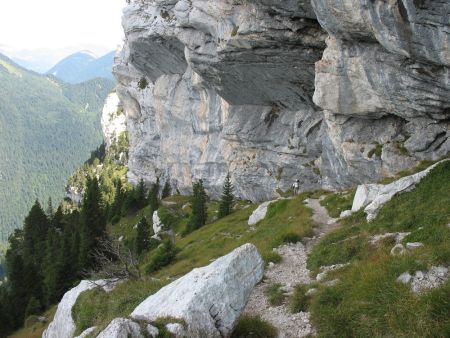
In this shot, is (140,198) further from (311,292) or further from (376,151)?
(311,292)

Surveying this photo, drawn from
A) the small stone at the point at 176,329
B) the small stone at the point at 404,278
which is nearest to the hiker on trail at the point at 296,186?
the small stone at the point at 404,278

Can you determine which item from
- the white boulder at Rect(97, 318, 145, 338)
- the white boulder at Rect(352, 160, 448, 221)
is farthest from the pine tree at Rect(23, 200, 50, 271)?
the white boulder at Rect(97, 318, 145, 338)

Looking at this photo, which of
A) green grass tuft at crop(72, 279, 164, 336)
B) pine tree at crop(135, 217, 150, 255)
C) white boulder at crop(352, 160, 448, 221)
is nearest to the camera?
green grass tuft at crop(72, 279, 164, 336)

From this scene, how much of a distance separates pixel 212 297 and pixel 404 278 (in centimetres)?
512

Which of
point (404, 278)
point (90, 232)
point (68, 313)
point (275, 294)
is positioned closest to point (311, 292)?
point (275, 294)

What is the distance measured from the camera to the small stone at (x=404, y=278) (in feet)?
35.9

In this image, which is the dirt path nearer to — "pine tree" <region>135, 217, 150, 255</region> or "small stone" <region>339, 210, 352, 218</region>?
"small stone" <region>339, 210, 352, 218</region>

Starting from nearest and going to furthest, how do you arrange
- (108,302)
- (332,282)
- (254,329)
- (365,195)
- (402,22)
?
(254,329) < (332,282) < (108,302) < (402,22) < (365,195)

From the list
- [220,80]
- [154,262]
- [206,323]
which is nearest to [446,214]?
[206,323]

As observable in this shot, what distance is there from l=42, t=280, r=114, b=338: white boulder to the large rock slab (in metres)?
10.3

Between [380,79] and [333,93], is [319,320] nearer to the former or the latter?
[380,79]

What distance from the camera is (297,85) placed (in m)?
45.8

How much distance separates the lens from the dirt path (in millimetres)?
12086

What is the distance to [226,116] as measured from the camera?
62875mm
